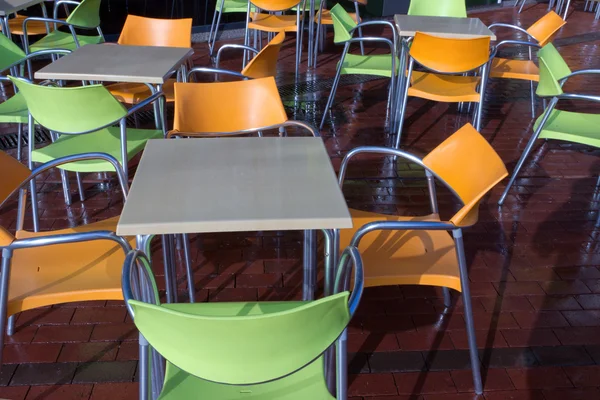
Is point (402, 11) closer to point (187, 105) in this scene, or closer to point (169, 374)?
point (187, 105)

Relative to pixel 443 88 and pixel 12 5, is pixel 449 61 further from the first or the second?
pixel 12 5

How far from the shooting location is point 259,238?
277cm

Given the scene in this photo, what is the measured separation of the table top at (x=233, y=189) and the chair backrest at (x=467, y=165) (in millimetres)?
406

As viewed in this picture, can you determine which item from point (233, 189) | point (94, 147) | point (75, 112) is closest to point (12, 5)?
point (94, 147)

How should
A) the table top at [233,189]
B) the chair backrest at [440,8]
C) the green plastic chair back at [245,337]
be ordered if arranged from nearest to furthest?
the green plastic chair back at [245,337], the table top at [233,189], the chair backrest at [440,8]

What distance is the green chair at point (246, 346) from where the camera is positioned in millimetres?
965

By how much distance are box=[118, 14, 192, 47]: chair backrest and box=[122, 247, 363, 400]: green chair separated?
2.63 meters

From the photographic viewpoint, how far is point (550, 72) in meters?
2.74

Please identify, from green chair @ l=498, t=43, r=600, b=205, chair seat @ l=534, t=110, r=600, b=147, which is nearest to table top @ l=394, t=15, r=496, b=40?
green chair @ l=498, t=43, r=600, b=205

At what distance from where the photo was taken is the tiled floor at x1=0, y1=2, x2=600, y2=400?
1.94 m

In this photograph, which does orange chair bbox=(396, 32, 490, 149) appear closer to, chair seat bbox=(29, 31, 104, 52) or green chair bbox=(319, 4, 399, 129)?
green chair bbox=(319, 4, 399, 129)

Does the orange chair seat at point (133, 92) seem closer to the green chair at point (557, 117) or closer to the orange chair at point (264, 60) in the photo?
the orange chair at point (264, 60)

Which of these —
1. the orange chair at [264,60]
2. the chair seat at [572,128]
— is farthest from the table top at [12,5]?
the chair seat at [572,128]

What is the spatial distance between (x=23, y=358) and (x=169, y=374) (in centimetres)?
96
